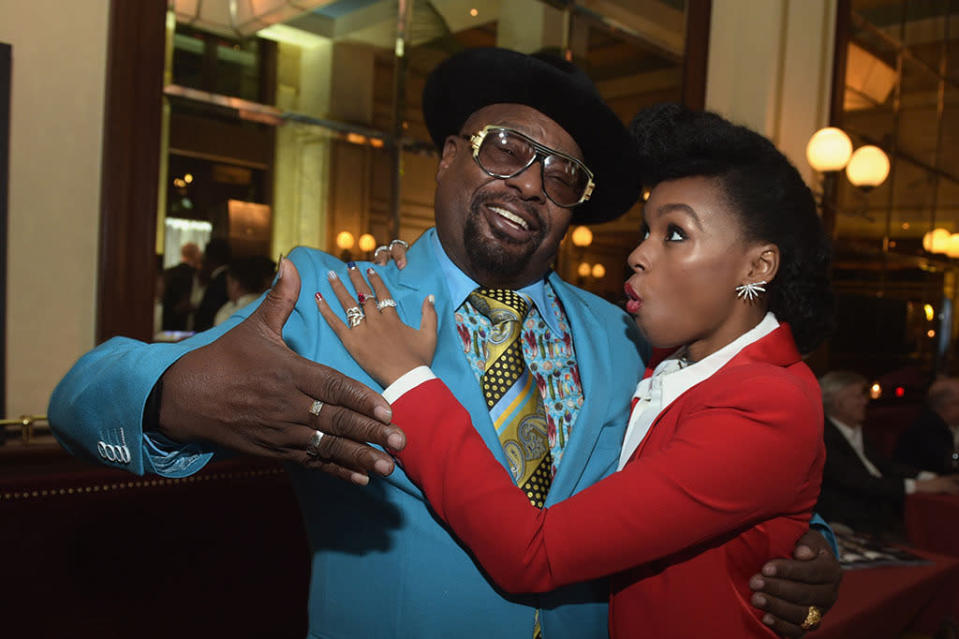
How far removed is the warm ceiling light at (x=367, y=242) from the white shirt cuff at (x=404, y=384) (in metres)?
2.28

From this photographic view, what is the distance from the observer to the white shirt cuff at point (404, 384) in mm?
1210

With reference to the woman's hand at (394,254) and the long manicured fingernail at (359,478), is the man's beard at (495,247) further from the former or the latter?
the long manicured fingernail at (359,478)

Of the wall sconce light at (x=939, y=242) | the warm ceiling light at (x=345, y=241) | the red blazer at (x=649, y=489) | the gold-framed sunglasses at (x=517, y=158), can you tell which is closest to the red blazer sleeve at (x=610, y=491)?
the red blazer at (x=649, y=489)

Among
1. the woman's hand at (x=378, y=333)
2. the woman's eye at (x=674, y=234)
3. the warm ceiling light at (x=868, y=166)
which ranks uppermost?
the warm ceiling light at (x=868, y=166)

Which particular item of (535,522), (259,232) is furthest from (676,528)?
(259,232)

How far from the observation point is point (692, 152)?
1430mm

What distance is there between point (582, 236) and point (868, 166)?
2459mm

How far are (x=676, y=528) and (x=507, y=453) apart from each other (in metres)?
0.35

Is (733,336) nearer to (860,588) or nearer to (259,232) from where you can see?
(860,588)

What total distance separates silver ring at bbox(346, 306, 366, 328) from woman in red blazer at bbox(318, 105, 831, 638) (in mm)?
15

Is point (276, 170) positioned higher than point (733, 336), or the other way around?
point (276, 170)

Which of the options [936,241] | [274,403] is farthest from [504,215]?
[936,241]

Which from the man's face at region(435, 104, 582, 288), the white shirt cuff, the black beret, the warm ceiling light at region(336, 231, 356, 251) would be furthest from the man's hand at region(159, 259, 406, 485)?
the warm ceiling light at region(336, 231, 356, 251)

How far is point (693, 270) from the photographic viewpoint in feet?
4.46
